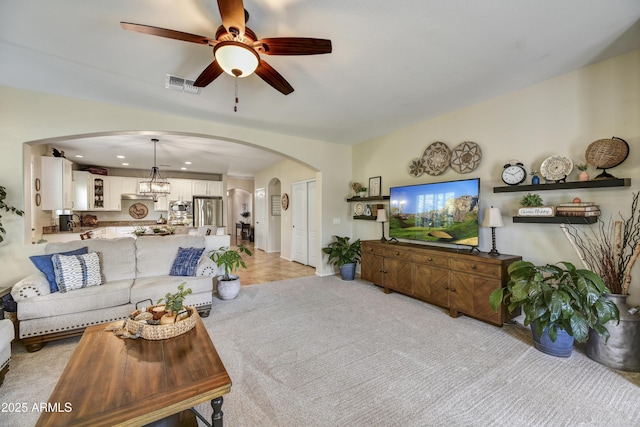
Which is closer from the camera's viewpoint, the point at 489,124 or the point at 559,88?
the point at 559,88

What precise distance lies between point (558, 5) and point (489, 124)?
1643 millimetres

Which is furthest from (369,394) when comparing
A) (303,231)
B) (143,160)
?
(143,160)

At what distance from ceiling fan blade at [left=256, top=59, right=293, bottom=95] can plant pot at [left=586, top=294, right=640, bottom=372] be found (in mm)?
3387

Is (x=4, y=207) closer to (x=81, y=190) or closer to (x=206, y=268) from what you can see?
(x=206, y=268)

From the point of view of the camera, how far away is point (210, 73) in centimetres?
206

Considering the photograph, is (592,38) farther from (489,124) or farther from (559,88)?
(489,124)

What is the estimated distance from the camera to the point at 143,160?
657 cm

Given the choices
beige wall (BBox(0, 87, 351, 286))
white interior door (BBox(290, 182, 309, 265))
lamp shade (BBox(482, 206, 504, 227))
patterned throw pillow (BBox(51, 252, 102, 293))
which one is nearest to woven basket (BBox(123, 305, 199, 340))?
patterned throw pillow (BBox(51, 252, 102, 293))

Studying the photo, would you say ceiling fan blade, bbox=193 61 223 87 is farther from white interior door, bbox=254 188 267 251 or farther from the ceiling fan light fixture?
white interior door, bbox=254 188 267 251

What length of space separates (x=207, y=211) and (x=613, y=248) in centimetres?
864

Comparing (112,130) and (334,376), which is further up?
(112,130)

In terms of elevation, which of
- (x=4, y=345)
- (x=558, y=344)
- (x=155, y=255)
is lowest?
(x=558, y=344)

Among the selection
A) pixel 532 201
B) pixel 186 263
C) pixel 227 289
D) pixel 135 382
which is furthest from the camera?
pixel 227 289

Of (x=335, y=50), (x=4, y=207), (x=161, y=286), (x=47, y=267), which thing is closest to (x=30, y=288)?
(x=47, y=267)
